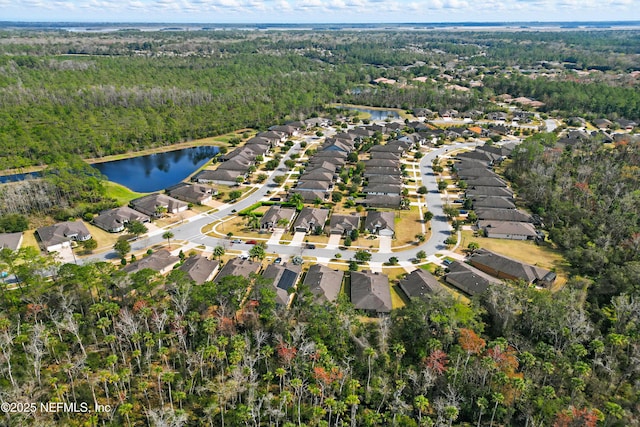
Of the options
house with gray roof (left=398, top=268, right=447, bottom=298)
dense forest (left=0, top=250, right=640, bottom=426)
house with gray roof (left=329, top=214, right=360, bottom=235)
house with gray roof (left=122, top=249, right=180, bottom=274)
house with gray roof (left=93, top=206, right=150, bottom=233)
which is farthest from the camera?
house with gray roof (left=93, top=206, right=150, bottom=233)

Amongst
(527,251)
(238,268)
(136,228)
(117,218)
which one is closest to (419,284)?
(527,251)

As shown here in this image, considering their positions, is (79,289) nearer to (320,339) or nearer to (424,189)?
(320,339)

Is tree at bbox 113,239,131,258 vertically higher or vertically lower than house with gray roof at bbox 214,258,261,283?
higher

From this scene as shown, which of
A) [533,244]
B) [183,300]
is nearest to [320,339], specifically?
[183,300]

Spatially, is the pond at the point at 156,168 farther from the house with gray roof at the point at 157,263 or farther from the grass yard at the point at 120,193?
the house with gray roof at the point at 157,263

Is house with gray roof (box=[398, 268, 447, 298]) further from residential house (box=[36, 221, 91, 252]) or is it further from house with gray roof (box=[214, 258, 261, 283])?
residential house (box=[36, 221, 91, 252])

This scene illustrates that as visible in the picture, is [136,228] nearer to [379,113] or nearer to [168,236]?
[168,236]

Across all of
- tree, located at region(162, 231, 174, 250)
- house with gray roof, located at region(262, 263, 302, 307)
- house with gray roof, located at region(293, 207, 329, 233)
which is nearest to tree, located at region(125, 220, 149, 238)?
tree, located at region(162, 231, 174, 250)
